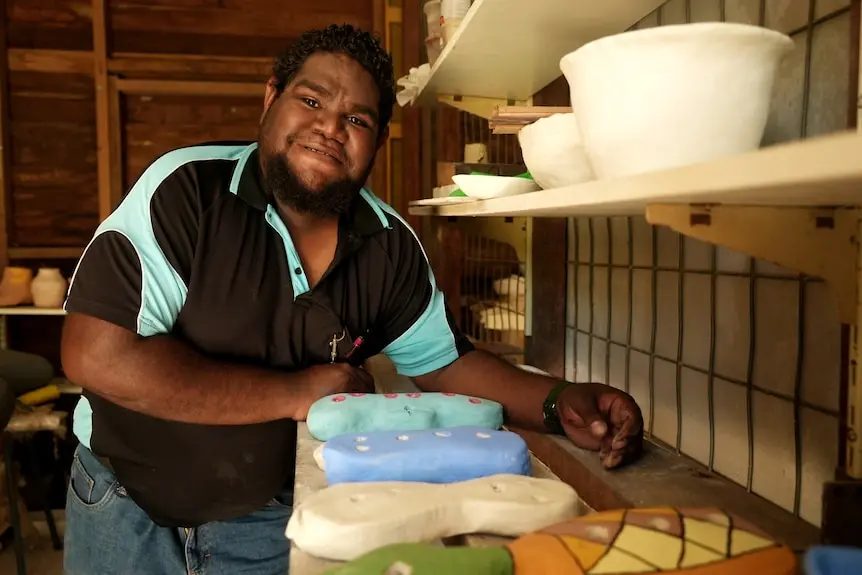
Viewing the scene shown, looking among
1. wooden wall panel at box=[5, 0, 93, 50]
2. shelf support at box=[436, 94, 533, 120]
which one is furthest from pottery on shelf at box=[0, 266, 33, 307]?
shelf support at box=[436, 94, 533, 120]

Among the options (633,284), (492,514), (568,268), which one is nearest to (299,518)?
(492,514)

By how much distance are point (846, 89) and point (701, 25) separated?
375mm

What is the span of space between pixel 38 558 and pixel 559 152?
2466 millimetres

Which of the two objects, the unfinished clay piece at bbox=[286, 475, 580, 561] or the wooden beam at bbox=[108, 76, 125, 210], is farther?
the wooden beam at bbox=[108, 76, 125, 210]

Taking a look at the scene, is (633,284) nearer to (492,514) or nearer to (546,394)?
(546,394)

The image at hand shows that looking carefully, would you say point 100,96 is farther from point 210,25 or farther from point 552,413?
point 552,413

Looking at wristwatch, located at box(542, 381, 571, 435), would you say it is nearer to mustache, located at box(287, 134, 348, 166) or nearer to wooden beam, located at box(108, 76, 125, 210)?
mustache, located at box(287, 134, 348, 166)

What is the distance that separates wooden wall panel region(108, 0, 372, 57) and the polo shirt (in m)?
1.85

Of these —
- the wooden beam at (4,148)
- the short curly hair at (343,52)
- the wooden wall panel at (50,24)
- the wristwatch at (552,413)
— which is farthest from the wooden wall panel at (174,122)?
the wristwatch at (552,413)

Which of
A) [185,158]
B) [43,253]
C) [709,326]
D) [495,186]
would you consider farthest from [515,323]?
[43,253]

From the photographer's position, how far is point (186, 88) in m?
2.72

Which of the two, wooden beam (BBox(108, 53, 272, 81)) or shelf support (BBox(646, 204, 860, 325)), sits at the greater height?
wooden beam (BBox(108, 53, 272, 81))

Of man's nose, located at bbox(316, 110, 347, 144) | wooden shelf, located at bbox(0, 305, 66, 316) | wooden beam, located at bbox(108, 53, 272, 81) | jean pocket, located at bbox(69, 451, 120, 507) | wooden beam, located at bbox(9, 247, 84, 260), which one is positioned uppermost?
wooden beam, located at bbox(108, 53, 272, 81)

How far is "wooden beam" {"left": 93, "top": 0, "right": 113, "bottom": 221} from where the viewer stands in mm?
2637
